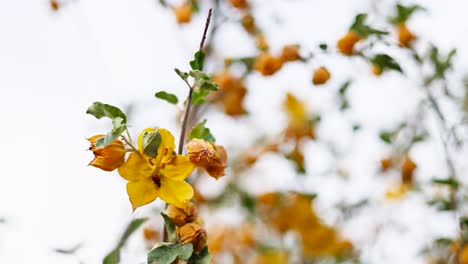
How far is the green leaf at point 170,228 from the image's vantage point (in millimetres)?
831

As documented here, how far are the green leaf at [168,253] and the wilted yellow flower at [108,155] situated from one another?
0.14 metres

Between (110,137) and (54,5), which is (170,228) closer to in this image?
(110,137)

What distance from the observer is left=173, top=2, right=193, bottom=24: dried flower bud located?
73.5 inches

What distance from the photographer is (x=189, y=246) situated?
2.59 feet

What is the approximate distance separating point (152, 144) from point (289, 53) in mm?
758

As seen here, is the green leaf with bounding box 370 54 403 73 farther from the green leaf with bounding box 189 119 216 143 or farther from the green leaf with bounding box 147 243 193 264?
the green leaf with bounding box 147 243 193 264

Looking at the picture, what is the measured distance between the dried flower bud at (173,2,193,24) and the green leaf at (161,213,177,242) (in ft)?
3.73

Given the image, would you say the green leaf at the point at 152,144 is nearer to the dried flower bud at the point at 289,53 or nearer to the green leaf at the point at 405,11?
the dried flower bud at the point at 289,53

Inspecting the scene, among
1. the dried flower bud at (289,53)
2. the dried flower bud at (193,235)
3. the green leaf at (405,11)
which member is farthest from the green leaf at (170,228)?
the green leaf at (405,11)

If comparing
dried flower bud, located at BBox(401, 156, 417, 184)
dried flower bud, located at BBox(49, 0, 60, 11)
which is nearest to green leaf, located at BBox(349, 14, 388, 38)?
dried flower bud, located at BBox(401, 156, 417, 184)

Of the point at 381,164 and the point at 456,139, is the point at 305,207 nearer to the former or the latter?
the point at 381,164

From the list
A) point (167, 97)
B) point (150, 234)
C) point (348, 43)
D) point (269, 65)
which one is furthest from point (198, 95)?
point (150, 234)

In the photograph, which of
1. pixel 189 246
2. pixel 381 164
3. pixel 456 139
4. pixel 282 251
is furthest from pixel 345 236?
pixel 189 246

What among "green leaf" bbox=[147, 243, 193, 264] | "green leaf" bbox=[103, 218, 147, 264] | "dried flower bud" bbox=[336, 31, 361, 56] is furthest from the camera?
"dried flower bud" bbox=[336, 31, 361, 56]
